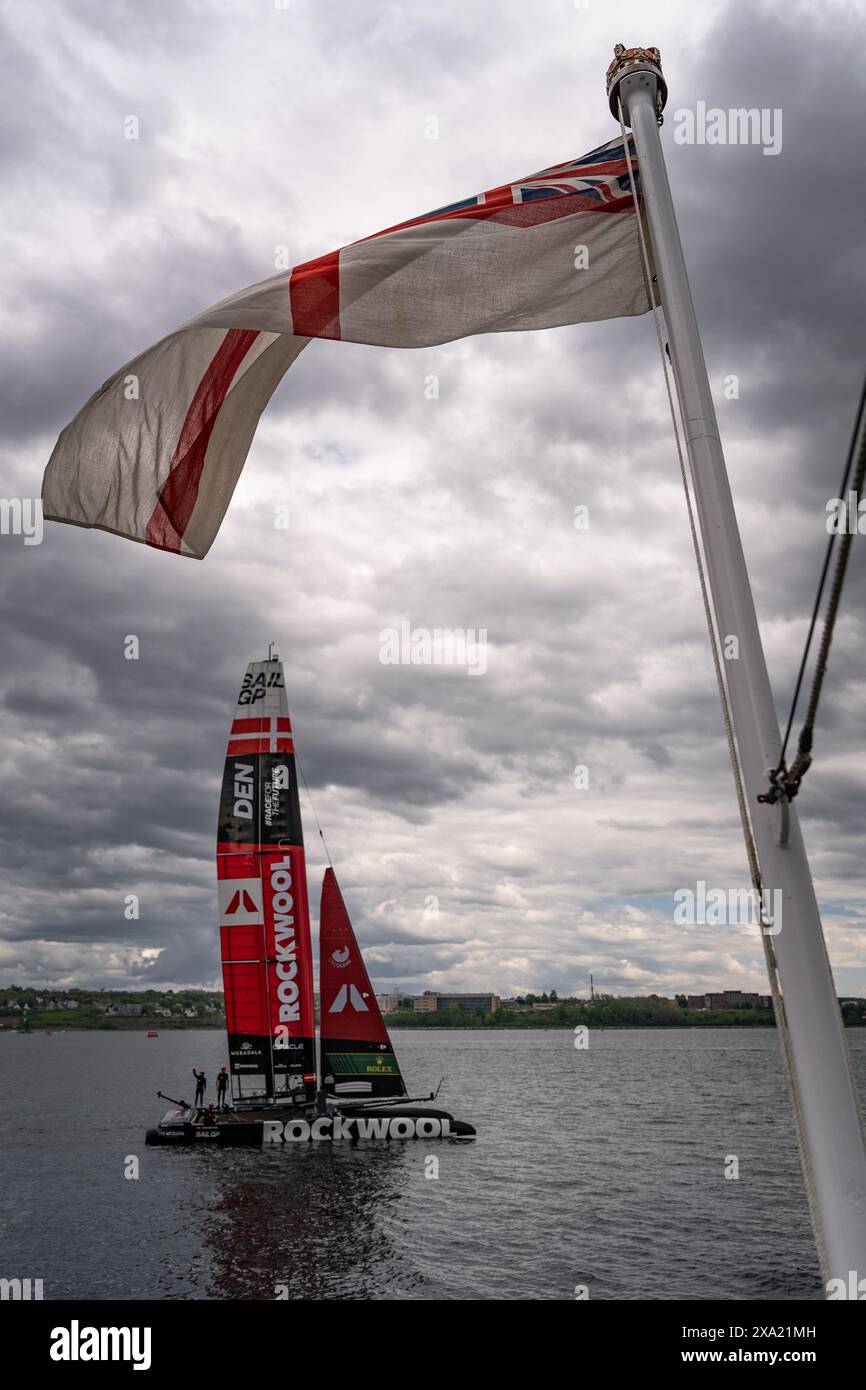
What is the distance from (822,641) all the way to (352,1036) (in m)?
38.2

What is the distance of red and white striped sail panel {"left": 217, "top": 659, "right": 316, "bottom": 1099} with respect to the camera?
1503 inches

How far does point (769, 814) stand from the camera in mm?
3863

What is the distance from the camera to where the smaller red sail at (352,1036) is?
3872 cm

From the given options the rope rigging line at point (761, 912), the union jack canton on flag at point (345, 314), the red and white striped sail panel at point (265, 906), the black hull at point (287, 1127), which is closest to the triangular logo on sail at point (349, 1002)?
the red and white striped sail panel at point (265, 906)

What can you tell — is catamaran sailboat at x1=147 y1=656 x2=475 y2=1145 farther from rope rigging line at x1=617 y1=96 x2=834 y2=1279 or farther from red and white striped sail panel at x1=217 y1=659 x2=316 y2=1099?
rope rigging line at x1=617 y1=96 x2=834 y2=1279

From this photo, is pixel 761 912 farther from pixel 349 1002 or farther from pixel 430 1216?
pixel 349 1002

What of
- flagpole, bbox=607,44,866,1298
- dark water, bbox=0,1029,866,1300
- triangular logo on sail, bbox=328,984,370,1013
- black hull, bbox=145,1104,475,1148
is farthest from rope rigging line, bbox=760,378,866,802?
triangular logo on sail, bbox=328,984,370,1013

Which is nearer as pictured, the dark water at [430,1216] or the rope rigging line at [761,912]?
the rope rigging line at [761,912]

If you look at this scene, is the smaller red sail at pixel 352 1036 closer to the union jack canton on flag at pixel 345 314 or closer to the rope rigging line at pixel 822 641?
the union jack canton on flag at pixel 345 314

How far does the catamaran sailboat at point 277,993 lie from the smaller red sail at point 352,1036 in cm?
4

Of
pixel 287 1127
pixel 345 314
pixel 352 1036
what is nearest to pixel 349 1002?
pixel 352 1036
